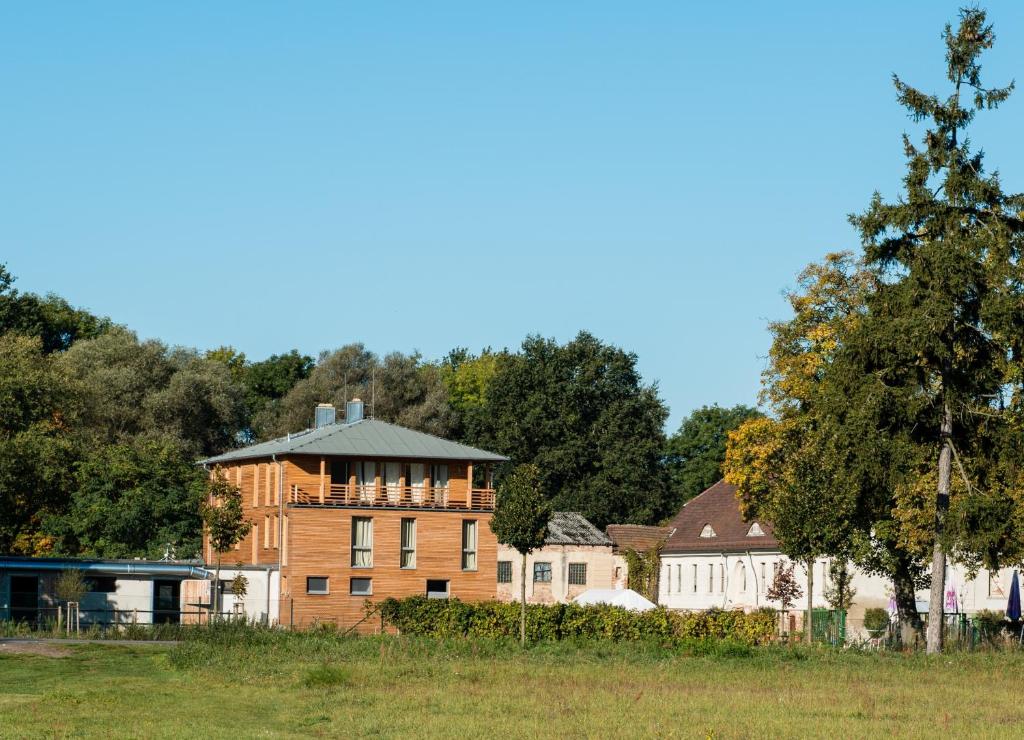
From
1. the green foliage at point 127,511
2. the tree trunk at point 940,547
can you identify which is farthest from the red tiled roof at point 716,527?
the tree trunk at point 940,547

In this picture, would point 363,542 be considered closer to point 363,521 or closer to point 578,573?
point 363,521

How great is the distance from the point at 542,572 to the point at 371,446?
59.3 ft

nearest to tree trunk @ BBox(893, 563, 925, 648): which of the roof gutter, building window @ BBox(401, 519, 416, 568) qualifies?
building window @ BBox(401, 519, 416, 568)

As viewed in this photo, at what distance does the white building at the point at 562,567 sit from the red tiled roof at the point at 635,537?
88 cm

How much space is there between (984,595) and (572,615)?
72.9 ft

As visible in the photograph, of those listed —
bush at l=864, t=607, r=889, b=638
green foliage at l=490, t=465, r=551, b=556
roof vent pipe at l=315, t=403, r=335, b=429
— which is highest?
roof vent pipe at l=315, t=403, r=335, b=429

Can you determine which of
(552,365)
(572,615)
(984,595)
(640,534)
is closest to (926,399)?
(572,615)

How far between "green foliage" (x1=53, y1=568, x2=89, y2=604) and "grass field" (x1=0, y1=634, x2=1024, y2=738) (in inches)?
433

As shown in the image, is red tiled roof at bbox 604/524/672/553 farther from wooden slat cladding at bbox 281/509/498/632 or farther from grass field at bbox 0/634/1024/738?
grass field at bbox 0/634/1024/738

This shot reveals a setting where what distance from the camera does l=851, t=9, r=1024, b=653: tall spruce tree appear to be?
4269 centimetres

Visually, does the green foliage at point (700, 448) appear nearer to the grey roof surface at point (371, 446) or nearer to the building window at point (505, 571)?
the building window at point (505, 571)

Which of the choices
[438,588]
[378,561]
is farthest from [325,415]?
[438,588]

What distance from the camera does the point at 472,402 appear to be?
12262cm

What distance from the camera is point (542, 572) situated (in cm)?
8344
